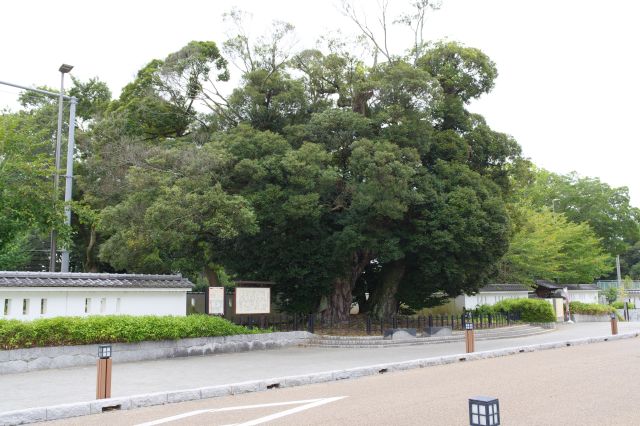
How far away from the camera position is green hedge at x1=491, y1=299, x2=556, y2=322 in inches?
1239

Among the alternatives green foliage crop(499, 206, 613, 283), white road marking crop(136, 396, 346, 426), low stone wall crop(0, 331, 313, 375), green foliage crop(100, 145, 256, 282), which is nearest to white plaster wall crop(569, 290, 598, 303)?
green foliage crop(499, 206, 613, 283)

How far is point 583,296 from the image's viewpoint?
1775 inches

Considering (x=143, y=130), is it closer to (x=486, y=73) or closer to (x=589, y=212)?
(x=486, y=73)

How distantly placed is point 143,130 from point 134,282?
1073 cm

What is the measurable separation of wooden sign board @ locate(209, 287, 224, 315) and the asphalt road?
7828mm

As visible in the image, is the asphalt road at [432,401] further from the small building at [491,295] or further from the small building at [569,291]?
the small building at [569,291]

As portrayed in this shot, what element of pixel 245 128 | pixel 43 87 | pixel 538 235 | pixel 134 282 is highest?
pixel 43 87

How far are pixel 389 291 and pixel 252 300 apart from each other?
27.1 ft

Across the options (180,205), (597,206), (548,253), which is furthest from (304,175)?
(597,206)

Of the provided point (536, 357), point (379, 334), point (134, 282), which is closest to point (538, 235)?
point (379, 334)

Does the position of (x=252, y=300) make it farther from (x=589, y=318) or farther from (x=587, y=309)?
(x=589, y=318)

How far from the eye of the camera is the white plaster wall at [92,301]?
1495 cm

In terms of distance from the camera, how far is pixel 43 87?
36.2 m

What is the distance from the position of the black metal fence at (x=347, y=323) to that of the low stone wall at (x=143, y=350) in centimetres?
119
